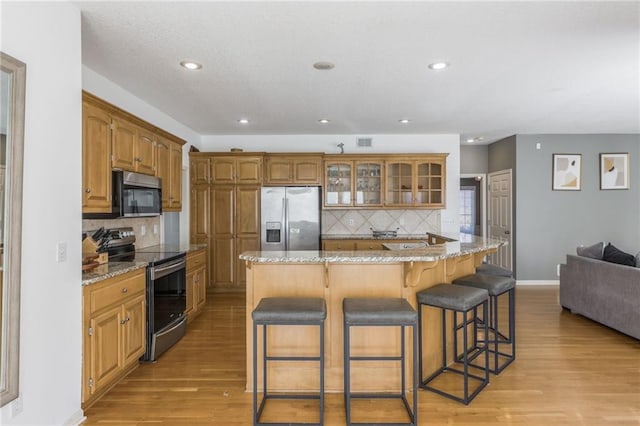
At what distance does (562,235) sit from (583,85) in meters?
3.27

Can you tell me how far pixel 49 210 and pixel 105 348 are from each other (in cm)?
109

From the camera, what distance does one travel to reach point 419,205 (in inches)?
228

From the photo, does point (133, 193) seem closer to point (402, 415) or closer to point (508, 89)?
point (402, 415)

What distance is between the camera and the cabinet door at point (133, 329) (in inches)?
108

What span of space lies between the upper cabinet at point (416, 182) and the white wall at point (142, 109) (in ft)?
10.2

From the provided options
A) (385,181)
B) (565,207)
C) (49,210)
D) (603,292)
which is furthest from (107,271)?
(565,207)

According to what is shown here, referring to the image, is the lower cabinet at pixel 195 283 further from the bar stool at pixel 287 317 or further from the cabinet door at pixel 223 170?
the bar stool at pixel 287 317

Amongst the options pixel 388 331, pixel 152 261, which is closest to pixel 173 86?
pixel 152 261

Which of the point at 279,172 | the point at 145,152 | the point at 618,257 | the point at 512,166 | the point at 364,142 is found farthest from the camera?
the point at 512,166

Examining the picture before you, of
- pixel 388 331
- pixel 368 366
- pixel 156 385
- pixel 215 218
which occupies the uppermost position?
pixel 215 218

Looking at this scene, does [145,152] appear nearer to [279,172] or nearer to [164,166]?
[164,166]

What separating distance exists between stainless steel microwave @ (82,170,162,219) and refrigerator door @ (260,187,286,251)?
1.89 meters

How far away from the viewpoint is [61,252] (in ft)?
6.81

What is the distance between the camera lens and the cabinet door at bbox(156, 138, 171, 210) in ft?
12.5
